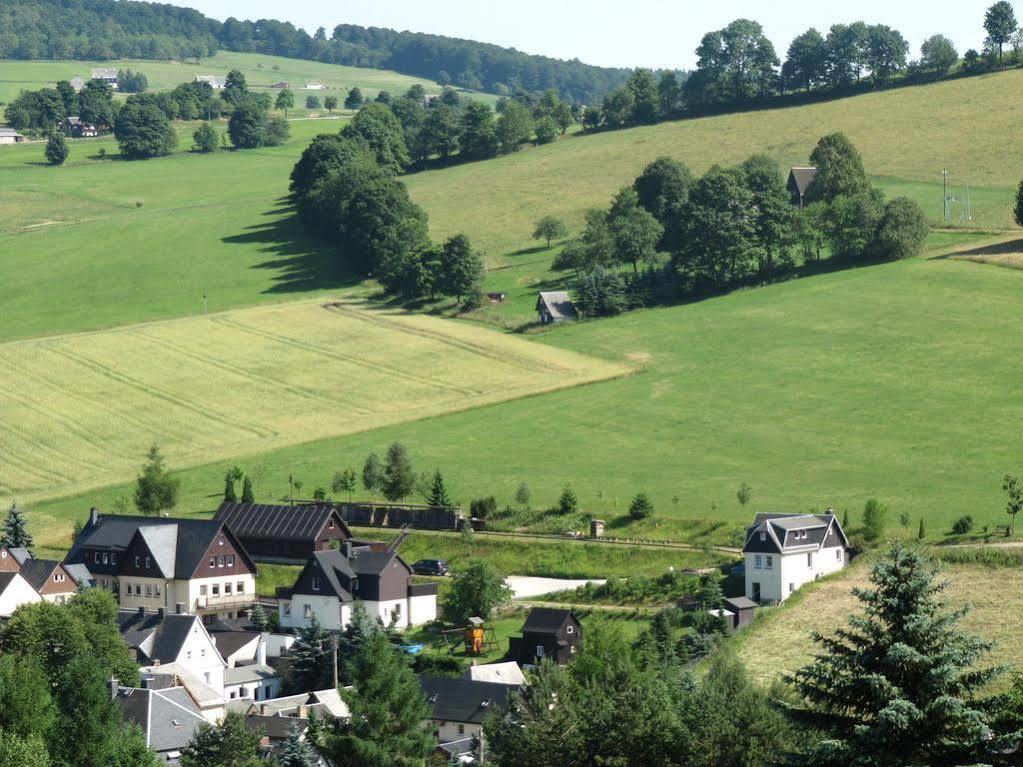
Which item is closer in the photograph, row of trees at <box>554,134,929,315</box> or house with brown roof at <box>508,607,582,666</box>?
house with brown roof at <box>508,607,582,666</box>

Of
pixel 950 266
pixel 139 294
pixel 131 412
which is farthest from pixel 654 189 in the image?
pixel 131 412

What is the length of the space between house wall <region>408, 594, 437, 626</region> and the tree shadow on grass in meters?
72.4

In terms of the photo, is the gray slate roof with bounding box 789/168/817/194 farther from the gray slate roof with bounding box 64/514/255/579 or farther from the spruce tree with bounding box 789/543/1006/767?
the spruce tree with bounding box 789/543/1006/767

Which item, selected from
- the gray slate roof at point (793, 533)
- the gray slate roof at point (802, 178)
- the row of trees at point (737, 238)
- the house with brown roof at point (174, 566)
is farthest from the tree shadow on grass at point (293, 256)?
the gray slate roof at point (793, 533)

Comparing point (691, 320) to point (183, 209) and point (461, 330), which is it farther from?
point (183, 209)

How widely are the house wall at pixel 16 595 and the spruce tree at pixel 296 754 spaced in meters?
29.9

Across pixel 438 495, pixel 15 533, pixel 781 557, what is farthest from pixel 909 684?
pixel 15 533

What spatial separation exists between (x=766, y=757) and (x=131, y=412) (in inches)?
3158

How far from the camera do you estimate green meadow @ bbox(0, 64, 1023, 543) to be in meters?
94.2

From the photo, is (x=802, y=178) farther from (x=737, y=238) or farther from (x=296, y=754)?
(x=296, y=754)

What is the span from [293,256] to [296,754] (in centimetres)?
11171

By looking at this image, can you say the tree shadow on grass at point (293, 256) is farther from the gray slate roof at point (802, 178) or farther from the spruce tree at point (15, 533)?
the spruce tree at point (15, 533)

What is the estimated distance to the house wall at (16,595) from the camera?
273 ft

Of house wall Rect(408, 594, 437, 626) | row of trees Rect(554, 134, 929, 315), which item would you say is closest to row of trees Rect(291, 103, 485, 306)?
row of trees Rect(554, 134, 929, 315)
